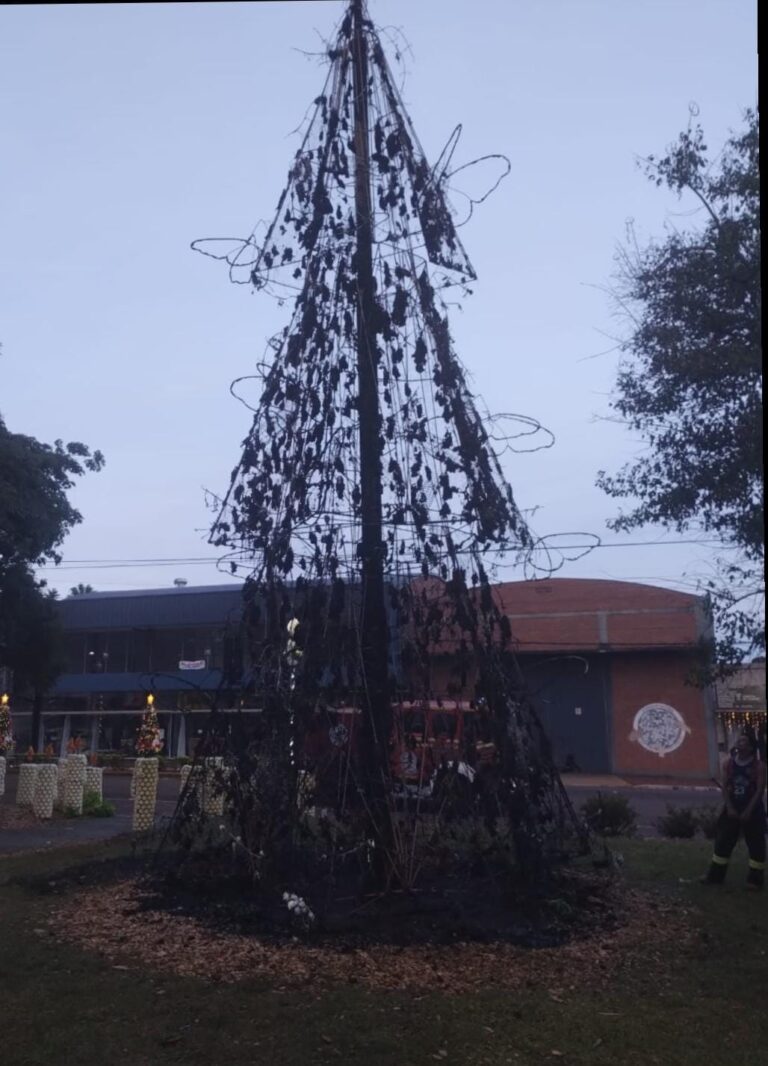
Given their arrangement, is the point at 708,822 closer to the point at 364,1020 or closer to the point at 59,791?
the point at 364,1020

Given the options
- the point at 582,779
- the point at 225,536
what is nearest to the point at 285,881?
the point at 225,536

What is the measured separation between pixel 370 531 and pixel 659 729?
28859 millimetres

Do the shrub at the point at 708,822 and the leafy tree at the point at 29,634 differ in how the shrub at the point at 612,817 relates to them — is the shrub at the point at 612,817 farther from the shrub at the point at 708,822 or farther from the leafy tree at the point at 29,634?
the leafy tree at the point at 29,634

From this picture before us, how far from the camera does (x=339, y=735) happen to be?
8.91 meters

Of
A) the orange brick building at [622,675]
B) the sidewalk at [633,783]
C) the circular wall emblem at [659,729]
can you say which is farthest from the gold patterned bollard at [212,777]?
the circular wall emblem at [659,729]

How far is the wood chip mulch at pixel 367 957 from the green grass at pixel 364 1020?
15cm

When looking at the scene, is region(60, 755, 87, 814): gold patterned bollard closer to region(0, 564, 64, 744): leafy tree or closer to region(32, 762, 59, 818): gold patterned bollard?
region(32, 762, 59, 818): gold patterned bollard

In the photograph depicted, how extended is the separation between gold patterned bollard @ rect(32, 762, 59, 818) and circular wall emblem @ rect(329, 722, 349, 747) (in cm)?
1127

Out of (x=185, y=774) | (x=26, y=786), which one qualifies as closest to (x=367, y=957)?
(x=185, y=774)

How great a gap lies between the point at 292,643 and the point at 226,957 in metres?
2.81

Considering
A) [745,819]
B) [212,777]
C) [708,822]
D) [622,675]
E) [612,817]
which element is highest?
[622,675]

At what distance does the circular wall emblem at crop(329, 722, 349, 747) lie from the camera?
8.86 metres

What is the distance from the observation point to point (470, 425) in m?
9.52

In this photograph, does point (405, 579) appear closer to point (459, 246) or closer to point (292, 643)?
point (292, 643)
